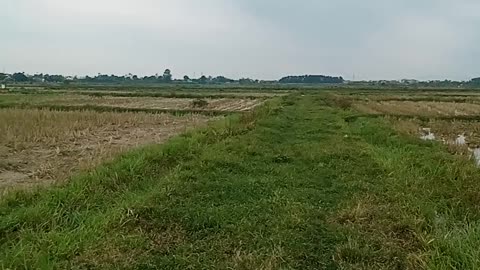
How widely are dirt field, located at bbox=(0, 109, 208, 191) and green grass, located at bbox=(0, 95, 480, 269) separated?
2.02m

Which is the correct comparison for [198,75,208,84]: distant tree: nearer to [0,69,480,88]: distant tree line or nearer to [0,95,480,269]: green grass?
[0,69,480,88]: distant tree line

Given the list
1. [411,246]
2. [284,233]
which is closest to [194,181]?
[284,233]

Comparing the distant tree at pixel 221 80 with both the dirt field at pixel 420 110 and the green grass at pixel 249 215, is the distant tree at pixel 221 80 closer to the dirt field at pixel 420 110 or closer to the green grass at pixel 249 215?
the dirt field at pixel 420 110

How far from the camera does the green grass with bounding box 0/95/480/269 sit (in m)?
4.94

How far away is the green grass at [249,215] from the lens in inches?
195

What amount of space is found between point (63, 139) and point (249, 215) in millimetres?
11851

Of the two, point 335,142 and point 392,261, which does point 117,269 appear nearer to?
point 392,261

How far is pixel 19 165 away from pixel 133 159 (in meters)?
3.26

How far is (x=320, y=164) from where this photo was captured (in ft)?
34.6

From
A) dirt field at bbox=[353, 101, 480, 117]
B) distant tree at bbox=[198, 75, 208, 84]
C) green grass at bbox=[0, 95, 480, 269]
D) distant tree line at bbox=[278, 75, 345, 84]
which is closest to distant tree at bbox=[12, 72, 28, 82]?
distant tree at bbox=[198, 75, 208, 84]

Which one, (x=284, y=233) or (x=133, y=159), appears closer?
(x=284, y=233)

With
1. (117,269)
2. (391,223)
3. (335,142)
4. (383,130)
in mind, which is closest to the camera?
(117,269)

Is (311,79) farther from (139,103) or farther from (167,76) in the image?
(139,103)

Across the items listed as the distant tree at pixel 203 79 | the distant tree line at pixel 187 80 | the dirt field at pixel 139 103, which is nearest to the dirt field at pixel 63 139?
the dirt field at pixel 139 103
